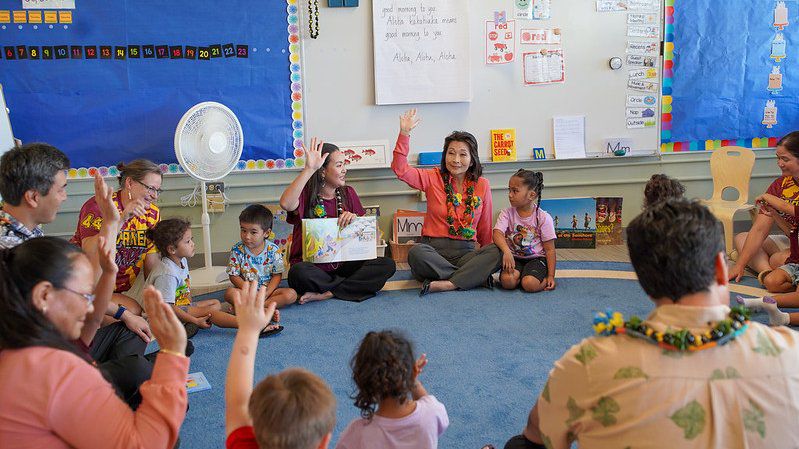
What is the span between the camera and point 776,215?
3607 mm

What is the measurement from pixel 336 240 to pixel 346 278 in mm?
224

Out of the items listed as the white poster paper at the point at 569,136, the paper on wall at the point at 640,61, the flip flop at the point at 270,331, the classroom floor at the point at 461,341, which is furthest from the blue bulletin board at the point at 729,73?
the flip flop at the point at 270,331

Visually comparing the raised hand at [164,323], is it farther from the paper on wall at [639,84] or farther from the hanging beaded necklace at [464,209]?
the paper on wall at [639,84]

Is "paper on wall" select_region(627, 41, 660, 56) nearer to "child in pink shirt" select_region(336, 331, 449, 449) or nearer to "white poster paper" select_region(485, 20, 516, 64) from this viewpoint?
"white poster paper" select_region(485, 20, 516, 64)

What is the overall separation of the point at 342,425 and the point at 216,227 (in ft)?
8.68

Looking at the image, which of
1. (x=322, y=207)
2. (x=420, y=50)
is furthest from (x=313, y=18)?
(x=322, y=207)

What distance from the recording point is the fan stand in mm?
4125

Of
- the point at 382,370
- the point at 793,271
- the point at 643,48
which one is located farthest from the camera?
the point at 643,48

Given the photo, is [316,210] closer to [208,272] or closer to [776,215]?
[208,272]

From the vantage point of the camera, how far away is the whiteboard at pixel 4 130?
4.09 m

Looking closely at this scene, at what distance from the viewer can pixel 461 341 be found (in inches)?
121

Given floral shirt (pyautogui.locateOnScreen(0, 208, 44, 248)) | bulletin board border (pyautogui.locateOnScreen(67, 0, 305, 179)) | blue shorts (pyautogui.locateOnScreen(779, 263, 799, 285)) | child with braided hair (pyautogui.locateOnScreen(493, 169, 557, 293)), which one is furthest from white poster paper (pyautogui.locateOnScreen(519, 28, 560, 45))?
floral shirt (pyautogui.locateOnScreen(0, 208, 44, 248))

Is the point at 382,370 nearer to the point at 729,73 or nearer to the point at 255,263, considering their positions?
the point at 255,263

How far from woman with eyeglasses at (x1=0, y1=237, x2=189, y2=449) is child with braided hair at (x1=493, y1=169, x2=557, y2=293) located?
2.74m
